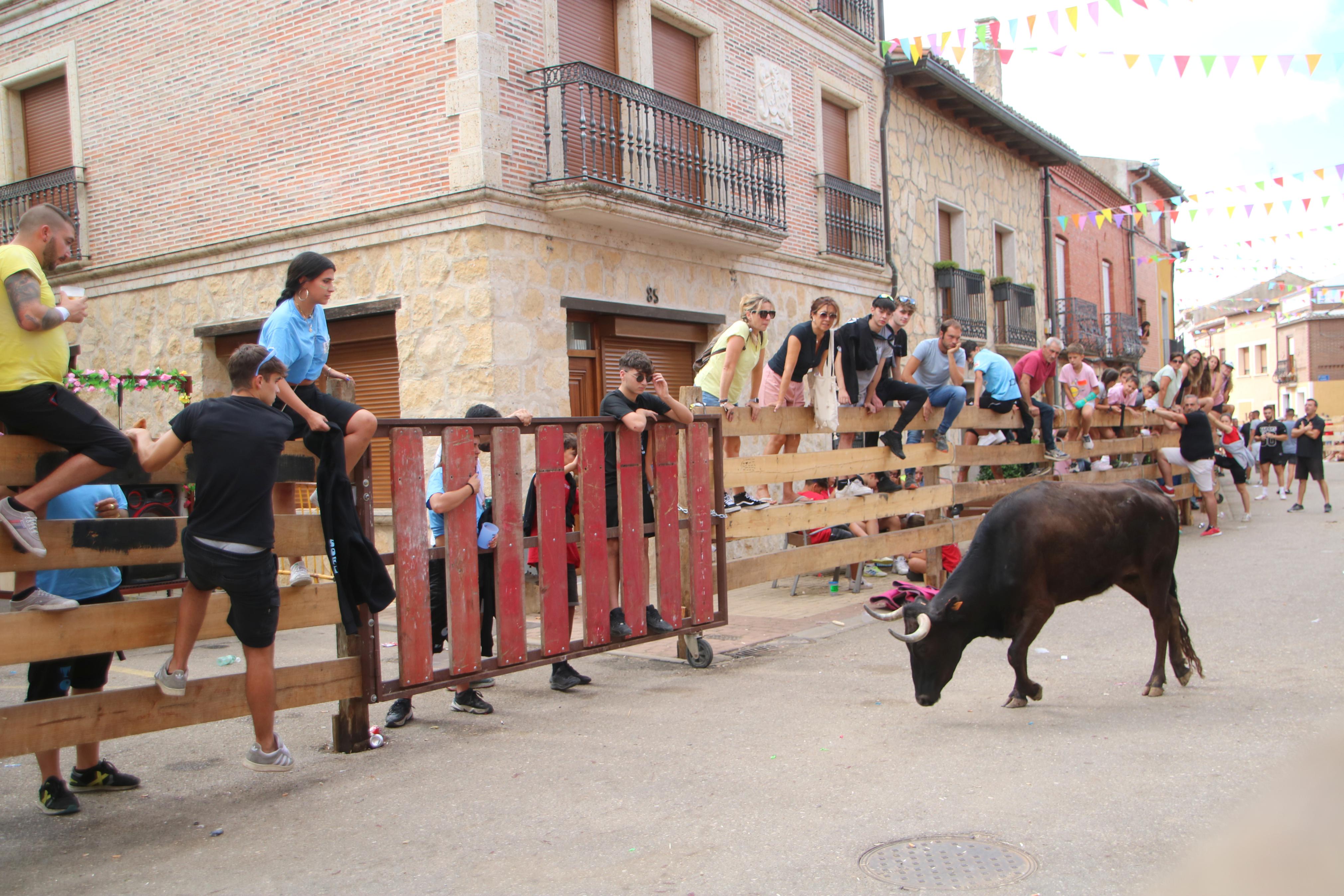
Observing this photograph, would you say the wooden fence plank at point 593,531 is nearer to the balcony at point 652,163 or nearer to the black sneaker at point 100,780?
the black sneaker at point 100,780

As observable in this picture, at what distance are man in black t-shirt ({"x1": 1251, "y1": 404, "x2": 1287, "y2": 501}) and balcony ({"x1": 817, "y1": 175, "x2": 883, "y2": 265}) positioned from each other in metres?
8.83

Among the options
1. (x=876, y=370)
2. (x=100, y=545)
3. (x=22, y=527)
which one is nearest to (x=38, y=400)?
(x=22, y=527)

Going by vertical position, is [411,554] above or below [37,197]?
below

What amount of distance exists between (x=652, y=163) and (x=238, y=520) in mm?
9051

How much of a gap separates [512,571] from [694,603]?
58.9 inches

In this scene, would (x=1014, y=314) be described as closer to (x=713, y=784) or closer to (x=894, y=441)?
(x=894, y=441)

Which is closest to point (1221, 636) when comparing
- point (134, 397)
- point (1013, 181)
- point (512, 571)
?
point (512, 571)

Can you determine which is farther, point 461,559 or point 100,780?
point 461,559

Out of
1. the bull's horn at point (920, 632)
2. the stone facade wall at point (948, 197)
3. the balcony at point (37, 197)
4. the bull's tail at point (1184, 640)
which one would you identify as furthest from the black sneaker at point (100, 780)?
the stone facade wall at point (948, 197)

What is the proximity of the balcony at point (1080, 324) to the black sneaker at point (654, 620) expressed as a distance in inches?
807

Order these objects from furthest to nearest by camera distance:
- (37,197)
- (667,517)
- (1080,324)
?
(1080,324), (37,197), (667,517)

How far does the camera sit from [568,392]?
1136 cm

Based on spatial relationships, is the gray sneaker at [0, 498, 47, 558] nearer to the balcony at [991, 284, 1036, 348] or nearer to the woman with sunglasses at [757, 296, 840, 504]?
the woman with sunglasses at [757, 296, 840, 504]

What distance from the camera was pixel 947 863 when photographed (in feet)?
10.8
